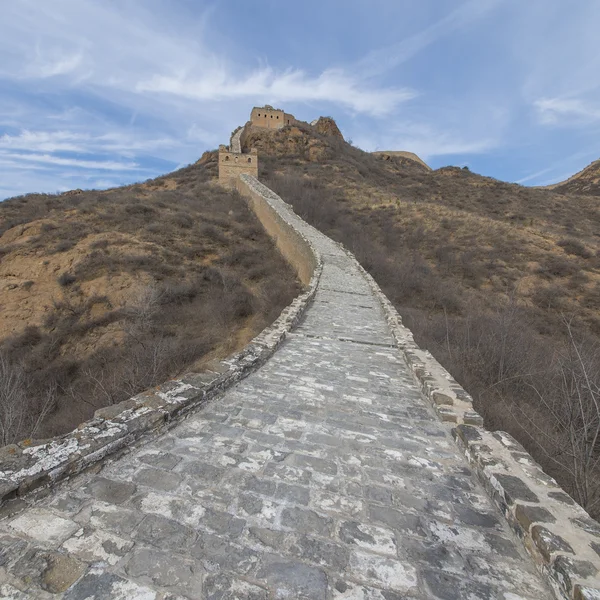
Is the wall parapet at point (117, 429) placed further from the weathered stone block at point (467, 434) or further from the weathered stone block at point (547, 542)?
the weathered stone block at point (547, 542)

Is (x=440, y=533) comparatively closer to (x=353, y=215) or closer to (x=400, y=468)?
(x=400, y=468)

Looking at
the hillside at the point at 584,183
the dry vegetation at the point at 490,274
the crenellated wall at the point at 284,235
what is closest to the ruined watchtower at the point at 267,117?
the dry vegetation at the point at 490,274

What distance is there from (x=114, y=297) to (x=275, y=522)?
11317 mm

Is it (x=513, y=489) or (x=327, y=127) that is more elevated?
(x=327, y=127)

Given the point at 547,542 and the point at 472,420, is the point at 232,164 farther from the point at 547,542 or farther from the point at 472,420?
the point at 547,542

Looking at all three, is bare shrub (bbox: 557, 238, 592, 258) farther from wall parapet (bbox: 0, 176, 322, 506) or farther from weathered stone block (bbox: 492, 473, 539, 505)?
weathered stone block (bbox: 492, 473, 539, 505)

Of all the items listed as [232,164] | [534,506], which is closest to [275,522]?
[534,506]

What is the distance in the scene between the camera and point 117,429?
269 centimetres

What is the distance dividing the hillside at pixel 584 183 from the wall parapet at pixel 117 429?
4625 cm

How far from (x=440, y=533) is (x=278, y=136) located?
39095 mm

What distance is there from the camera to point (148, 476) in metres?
2.37

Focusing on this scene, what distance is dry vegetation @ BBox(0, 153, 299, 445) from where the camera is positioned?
775 cm

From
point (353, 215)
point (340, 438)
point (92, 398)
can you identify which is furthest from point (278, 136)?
point (340, 438)

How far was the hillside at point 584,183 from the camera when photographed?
37.1 metres
